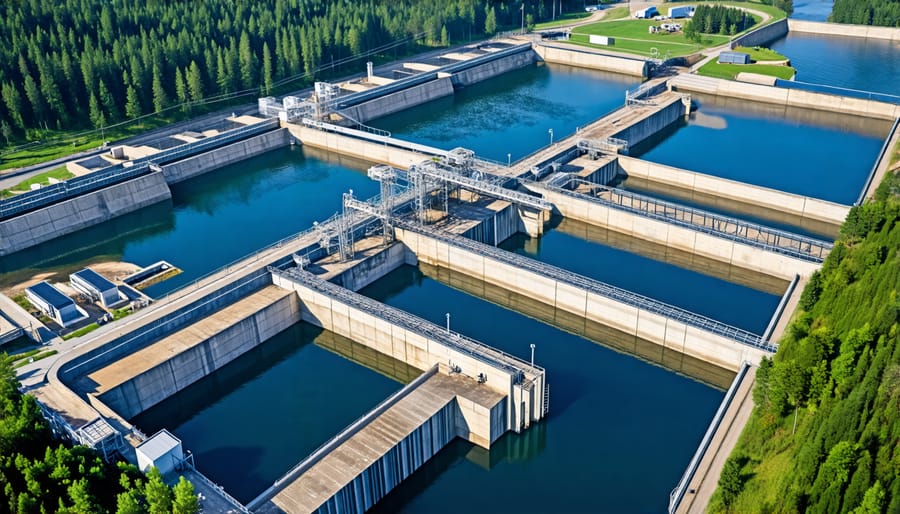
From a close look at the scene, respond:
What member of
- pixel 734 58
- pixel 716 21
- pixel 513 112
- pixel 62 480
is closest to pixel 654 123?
pixel 513 112

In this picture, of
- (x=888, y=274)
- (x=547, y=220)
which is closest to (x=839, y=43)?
(x=547, y=220)

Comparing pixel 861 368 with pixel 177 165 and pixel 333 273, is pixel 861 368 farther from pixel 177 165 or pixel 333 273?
pixel 177 165

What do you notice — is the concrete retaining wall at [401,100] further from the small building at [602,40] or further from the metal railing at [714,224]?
the small building at [602,40]

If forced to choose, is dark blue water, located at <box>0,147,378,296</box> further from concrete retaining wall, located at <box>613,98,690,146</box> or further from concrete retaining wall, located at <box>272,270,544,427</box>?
concrete retaining wall, located at <box>613,98,690,146</box>

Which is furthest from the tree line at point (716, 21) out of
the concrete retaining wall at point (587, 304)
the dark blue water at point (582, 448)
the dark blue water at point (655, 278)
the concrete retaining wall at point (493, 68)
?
the dark blue water at point (582, 448)

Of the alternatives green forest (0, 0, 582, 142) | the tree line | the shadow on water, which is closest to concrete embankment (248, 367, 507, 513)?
the shadow on water

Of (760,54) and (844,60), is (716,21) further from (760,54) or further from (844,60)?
(844,60)

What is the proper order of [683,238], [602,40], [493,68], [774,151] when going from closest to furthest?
[683,238] → [774,151] → [493,68] → [602,40]

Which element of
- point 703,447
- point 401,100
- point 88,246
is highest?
point 401,100
